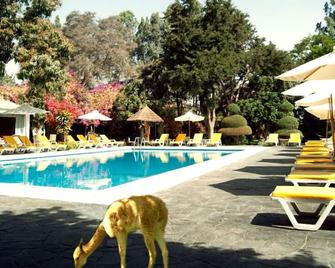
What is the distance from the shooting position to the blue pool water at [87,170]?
12.8 m

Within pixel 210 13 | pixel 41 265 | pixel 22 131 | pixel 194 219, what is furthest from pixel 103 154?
pixel 41 265

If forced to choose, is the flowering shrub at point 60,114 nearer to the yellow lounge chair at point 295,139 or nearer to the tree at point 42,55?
the tree at point 42,55

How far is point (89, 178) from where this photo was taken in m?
13.7

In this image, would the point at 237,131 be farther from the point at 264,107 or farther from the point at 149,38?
the point at 149,38

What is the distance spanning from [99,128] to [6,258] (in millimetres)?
28654

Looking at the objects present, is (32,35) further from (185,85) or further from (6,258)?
(6,258)

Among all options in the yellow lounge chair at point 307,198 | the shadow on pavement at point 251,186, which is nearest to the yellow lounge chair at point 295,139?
the shadow on pavement at point 251,186

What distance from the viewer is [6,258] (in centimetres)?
420

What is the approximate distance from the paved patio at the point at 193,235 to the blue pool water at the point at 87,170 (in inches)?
198

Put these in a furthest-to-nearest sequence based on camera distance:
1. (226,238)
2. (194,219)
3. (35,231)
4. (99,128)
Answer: (99,128)
(194,219)
(35,231)
(226,238)

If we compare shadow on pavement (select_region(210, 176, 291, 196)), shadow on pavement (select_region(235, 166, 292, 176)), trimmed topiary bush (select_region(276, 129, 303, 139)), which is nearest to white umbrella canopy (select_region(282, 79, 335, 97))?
shadow on pavement (select_region(210, 176, 291, 196))

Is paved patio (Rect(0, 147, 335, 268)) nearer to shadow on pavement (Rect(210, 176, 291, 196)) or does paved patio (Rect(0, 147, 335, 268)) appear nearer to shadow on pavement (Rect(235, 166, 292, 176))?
shadow on pavement (Rect(210, 176, 291, 196))

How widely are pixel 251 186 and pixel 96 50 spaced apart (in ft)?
132

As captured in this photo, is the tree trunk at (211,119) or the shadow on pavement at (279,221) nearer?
the shadow on pavement at (279,221)
